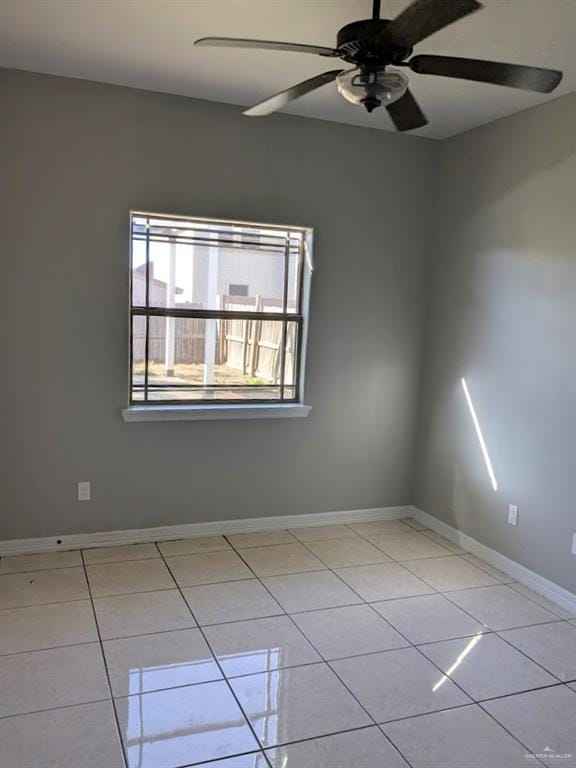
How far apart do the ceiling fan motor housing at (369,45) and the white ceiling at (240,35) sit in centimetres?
60

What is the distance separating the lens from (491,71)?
5.93 feet

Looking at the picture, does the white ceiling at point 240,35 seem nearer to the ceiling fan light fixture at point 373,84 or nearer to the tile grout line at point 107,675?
the ceiling fan light fixture at point 373,84

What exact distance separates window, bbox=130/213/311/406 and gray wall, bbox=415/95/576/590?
917mm

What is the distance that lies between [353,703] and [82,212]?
2.61m

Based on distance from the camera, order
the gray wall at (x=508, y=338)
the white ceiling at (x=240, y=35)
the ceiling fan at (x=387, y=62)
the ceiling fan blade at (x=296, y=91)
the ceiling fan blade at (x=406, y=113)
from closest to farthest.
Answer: the ceiling fan at (x=387, y=62) → the ceiling fan blade at (x=296, y=91) → the ceiling fan blade at (x=406, y=113) → the white ceiling at (x=240, y=35) → the gray wall at (x=508, y=338)

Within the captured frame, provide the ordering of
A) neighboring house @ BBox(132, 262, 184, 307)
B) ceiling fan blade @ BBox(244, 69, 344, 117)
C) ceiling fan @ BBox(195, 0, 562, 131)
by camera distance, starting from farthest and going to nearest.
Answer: neighboring house @ BBox(132, 262, 184, 307)
ceiling fan blade @ BBox(244, 69, 344, 117)
ceiling fan @ BBox(195, 0, 562, 131)

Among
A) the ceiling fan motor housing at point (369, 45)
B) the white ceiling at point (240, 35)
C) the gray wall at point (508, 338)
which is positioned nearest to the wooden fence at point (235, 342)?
the gray wall at point (508, 338)

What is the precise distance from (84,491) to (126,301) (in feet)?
3.50

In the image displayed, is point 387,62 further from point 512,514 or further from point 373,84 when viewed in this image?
point 512,514

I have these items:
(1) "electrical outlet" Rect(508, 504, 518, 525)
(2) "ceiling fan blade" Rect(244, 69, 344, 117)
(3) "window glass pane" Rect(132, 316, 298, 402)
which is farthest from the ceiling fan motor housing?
(1) "electrical outlet" Rect(508, 504, 518, 525)

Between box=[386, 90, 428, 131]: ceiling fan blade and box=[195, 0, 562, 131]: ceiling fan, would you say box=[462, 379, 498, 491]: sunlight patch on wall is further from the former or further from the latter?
box=[195, 0, 562, 131]: ceiling fan

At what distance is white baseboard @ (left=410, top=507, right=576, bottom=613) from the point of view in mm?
3059

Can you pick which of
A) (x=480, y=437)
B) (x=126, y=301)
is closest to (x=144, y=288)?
(x=126, y=301)

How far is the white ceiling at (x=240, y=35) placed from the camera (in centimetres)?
231
